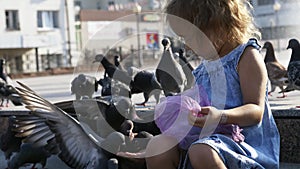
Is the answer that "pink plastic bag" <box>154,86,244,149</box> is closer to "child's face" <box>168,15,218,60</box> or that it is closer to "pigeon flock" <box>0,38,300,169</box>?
"child's face" <box>168,15,218,60</box>

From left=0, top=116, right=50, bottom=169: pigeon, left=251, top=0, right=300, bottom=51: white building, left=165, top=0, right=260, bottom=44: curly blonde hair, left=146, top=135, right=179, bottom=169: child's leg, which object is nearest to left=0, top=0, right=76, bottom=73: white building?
left=251, top=0, right=300, bottom=51: white building

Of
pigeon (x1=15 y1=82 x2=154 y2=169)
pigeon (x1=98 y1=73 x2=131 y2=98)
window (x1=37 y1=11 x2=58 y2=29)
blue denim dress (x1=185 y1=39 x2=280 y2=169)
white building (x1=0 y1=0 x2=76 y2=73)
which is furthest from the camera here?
window (x1=37 y1=11 x2=58 y2=29)

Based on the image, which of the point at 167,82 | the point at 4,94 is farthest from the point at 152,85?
the point at 4,94

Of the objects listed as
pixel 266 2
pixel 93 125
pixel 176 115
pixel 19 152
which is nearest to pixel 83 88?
pixel 19 152

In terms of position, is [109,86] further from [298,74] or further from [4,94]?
[4,94]

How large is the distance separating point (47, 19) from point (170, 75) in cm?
3431

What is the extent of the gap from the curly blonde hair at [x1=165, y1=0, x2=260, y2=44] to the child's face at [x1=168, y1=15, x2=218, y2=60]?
0.02 metres

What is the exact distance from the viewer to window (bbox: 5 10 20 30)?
36.0 m

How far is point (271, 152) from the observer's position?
2.41m

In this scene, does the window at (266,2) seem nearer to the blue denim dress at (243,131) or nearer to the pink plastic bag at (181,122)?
the blue denim dress at (243,131)

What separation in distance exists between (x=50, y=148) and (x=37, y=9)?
3538 centimetres

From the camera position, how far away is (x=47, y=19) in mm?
38438

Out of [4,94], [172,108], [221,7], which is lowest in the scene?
[4,94]

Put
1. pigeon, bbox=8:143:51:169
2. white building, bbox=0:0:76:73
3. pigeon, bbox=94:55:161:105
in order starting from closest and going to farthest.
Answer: pigeon, bbox=8:143:51:169 < pigeon, bbox=94:55:161:105 < white building, bbox=0:0:76:73
